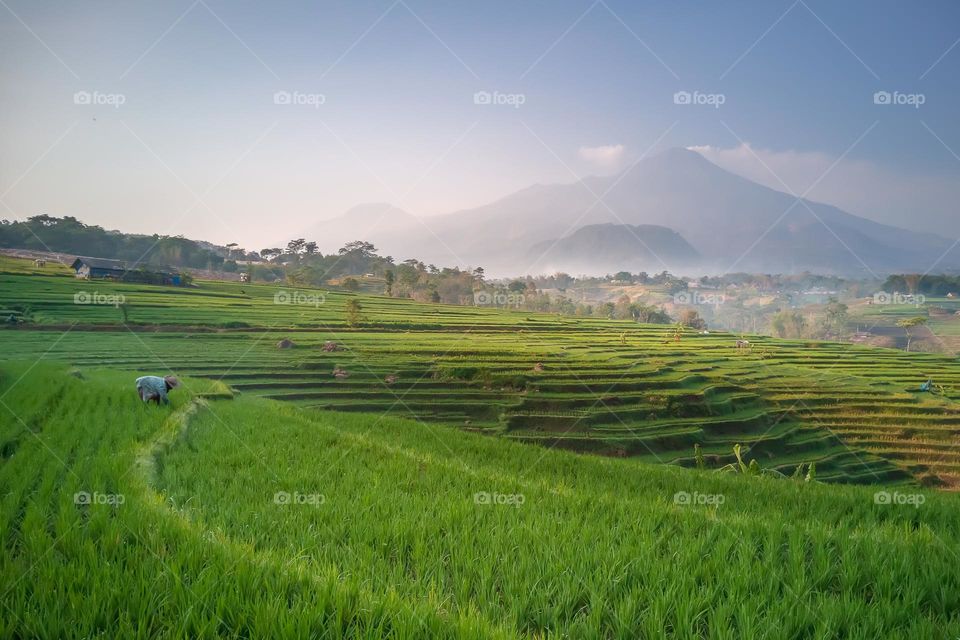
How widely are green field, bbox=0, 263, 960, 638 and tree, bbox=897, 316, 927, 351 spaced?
0.81 m

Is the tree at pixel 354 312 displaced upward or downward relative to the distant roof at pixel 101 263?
downward

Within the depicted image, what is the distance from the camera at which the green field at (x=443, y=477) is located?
1.87 metres

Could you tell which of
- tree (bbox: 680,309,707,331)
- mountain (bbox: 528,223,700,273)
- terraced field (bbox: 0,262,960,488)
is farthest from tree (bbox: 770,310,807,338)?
mountain (bbox: 528,223,700,273)

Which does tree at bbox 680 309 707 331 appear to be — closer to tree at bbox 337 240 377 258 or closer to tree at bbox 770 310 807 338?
tree at bbox 770 310 807 338

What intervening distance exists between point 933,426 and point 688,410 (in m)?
5.35

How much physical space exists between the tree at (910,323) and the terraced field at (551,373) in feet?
2.22

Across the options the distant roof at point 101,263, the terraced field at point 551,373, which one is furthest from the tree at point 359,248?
the distant roof at point 101,263

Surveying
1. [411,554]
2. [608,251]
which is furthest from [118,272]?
[608,251]

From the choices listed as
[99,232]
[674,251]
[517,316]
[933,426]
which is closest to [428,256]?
[517,316]

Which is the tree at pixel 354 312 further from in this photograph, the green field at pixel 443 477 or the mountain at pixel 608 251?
the mountain at pixel 608 251

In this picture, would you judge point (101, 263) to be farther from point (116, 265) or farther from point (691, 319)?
point (691, 319)

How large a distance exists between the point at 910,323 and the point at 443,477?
38.9 ft

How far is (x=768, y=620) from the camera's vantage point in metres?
1.83

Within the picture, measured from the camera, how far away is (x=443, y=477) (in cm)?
420
